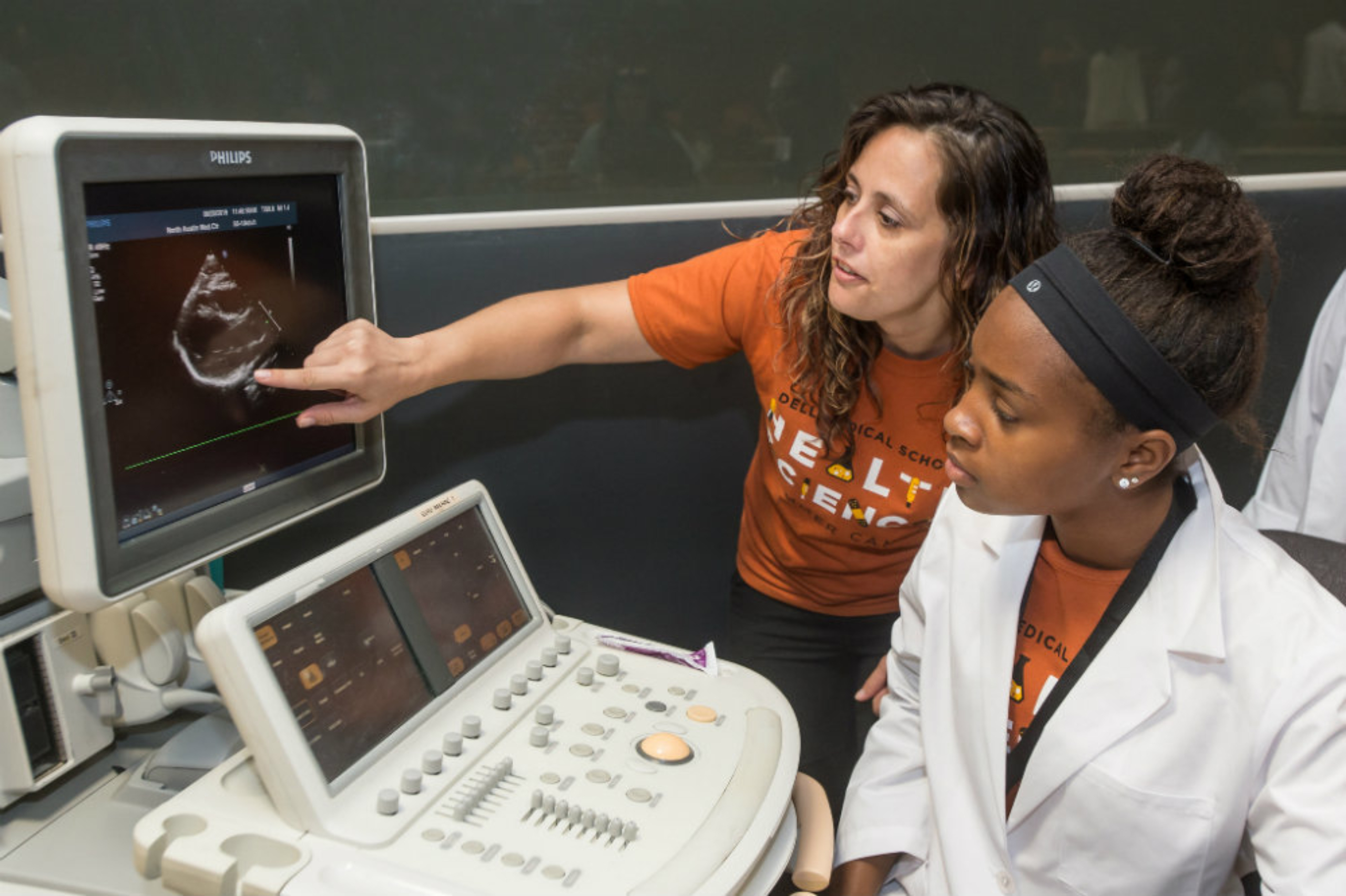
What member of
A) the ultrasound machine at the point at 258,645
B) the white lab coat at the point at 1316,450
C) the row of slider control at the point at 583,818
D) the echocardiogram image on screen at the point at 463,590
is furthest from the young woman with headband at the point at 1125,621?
the white lab coat at the point at 1316,450

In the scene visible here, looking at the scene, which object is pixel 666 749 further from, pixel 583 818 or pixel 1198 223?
pixel 1198 223

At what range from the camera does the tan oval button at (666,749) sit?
42.2 inches

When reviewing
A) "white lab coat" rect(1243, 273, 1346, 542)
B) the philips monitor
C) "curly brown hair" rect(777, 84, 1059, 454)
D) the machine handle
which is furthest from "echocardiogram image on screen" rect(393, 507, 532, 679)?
"white lab coat" rect(1243, 273, 1346, 542)

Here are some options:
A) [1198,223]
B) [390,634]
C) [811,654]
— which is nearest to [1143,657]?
[1198,223]

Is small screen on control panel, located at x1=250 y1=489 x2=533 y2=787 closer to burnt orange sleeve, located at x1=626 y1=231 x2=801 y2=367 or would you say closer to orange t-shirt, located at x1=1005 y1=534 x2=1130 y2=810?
burnt orange sleeve, located at x1=626 y1=231 x2=801 y2=367

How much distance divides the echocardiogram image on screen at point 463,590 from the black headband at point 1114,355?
64cm

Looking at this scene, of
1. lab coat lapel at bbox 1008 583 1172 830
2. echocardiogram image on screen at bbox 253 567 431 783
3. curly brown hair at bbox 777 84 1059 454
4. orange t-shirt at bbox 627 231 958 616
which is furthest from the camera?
orange t-shirt at bbox 627 231 958 616

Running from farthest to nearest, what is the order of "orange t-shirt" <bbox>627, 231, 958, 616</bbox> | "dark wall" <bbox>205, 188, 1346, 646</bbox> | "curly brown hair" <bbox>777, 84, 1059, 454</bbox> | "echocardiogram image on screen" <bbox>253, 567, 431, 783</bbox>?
"dark wall" <bbox>205, 188, 1346, 646</bbox>, "orange t-shirt" <bbox>627, 231, 958, 616</bbox>, "curly brown hair" <bbox>777, 84, 1059, 454</bbox>, "echocardiogram image on screen" <bbox>253, 567, 431, 783</bbox>

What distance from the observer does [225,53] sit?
A: 146 cm

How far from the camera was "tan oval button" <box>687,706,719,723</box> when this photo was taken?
45.1 inches

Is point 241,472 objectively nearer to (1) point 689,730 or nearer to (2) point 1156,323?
(1) point 689,730

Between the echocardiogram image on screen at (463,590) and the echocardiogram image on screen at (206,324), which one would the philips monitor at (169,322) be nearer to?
the echocardiogram image on screen at (206,324)

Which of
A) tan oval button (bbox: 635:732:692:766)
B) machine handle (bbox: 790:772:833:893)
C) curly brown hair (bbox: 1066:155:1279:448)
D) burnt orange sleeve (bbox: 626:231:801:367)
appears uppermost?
curly brown hair (bbox: 1066:155:1279:448)

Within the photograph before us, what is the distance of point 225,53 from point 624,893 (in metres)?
1.20
